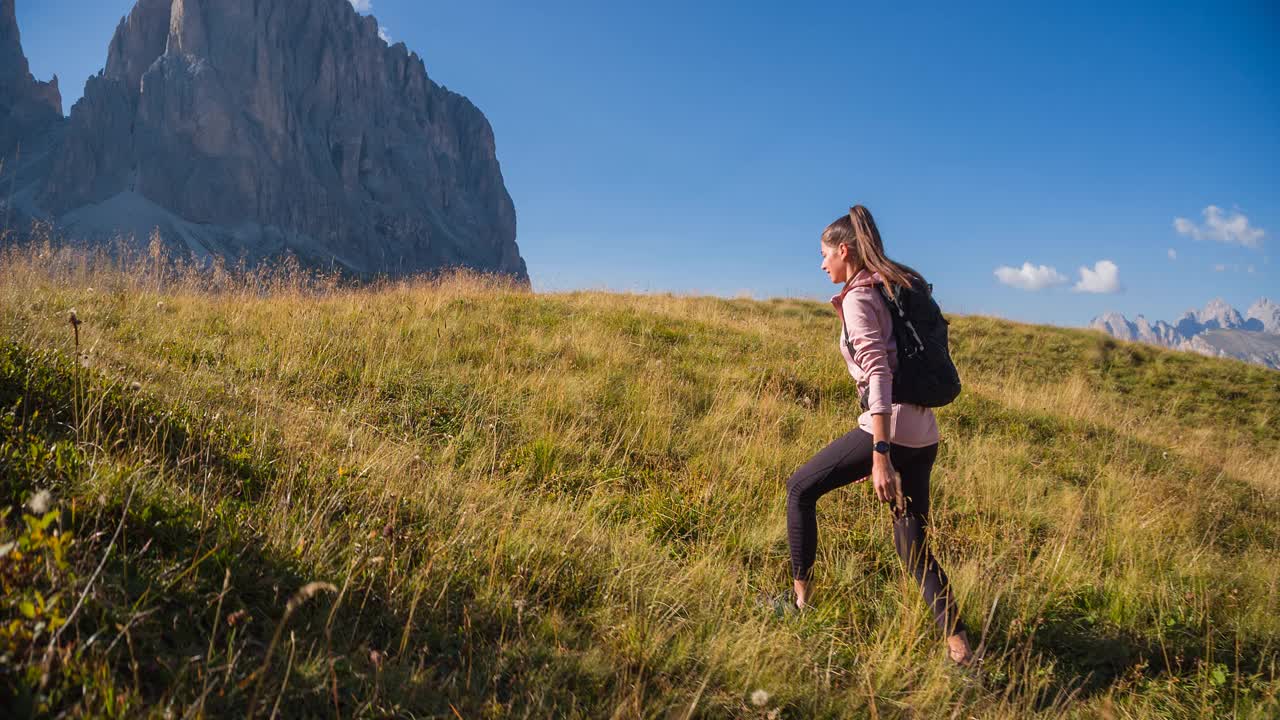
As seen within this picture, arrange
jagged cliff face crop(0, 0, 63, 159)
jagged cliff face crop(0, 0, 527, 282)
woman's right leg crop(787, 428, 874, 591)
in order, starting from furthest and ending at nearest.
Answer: jagged cliff face crop(0, 0, 63, 159)
jagged cliff face crop(0, 0, 527, 282)
woman's right leg crop(787, 428, 874, 591)

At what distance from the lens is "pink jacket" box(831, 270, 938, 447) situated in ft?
9.91

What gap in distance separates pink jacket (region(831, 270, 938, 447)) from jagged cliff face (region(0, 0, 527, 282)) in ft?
410

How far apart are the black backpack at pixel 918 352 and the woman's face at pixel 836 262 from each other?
0.30m

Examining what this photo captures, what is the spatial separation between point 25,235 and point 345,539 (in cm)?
13839

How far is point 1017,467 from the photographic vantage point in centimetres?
654

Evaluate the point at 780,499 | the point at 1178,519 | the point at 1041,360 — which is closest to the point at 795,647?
the point at 780,499

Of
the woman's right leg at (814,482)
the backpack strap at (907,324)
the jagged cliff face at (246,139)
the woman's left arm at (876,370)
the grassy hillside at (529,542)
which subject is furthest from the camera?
the jagged cliff face at (246,139)

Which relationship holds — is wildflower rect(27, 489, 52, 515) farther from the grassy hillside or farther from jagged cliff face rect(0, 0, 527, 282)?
jagged cliff face rect(0, 0, 527, 282)

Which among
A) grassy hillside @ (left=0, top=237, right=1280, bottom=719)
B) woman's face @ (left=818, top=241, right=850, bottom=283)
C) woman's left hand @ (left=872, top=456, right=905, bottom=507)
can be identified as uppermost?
woman's face @ (left=818, top=241, right=850, bottom=283)

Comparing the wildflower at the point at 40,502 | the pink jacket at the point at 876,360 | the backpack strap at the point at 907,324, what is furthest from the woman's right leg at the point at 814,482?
the wildflower at the point at 40,502

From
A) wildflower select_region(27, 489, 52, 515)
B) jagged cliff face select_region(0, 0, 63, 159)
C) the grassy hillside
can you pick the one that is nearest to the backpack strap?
the grassy hillside

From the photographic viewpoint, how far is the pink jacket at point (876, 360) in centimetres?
302

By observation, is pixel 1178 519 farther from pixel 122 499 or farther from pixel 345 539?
pixel 122 499

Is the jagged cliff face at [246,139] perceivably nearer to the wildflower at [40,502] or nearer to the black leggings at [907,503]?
the wildflower at [40,502]
